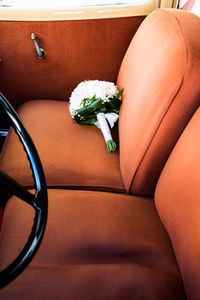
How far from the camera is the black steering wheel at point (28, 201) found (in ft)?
1.29

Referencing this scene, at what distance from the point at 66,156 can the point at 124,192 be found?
0.25 metres

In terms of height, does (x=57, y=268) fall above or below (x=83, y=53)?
below

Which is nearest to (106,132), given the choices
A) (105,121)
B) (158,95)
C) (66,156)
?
(105,121)

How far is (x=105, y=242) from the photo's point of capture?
652mm

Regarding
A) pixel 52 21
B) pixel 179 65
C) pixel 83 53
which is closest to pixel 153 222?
pixel 179 65

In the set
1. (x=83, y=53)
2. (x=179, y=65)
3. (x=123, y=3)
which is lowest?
(x=83, y=53)

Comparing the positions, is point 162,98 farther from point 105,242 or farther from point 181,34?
point 105,242

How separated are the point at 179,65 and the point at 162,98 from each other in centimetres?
9

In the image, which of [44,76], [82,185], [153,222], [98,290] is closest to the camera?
[98,290]

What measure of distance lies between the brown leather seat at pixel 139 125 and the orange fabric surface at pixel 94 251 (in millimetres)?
94

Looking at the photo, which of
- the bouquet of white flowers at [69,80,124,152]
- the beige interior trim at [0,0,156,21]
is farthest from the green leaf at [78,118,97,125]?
the beige interior trim at [0,0,156,21]

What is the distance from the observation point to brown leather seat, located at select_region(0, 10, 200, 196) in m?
0.62

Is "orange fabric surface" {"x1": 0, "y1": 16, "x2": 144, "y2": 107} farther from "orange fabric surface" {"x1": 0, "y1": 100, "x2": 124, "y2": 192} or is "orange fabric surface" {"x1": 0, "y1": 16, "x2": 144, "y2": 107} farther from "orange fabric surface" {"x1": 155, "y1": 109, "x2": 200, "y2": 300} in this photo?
"orange fabric surface" {"x1": 155, "y1": 109, "x2": 200, "y2": 300}

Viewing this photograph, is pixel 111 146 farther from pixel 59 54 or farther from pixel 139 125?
pixel 59 54
